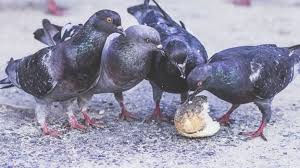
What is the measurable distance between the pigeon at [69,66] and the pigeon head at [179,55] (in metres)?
0.53

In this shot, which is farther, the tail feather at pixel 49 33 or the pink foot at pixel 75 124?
the tail feather at pixel 49 33

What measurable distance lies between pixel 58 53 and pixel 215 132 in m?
1.62

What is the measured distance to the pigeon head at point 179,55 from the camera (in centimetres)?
623

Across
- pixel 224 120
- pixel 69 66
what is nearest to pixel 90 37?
pixel 69 66

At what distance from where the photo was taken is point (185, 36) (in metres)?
6.70

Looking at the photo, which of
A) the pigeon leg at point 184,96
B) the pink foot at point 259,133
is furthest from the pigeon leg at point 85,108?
the pink foot at point 259,133

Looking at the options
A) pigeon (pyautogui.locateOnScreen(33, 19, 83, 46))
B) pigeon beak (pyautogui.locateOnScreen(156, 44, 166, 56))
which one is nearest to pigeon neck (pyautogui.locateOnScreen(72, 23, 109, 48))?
pigeon beak (pyautogui.locateOnScreen(156, 44, 166, 56))

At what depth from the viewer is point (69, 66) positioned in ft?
20.2

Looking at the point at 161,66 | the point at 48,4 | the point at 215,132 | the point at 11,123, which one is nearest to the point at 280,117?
the point at 215,132

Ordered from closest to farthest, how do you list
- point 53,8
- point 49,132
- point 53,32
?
Result: point 49,132 → point 53,32 → point 53,8

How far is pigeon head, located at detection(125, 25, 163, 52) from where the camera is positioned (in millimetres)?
6168

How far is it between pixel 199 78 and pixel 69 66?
116cm

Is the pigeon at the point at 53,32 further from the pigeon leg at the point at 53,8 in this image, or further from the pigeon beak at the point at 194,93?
the pigeon leg at the point at 53,8

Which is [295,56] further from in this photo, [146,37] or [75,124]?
[75,124]
